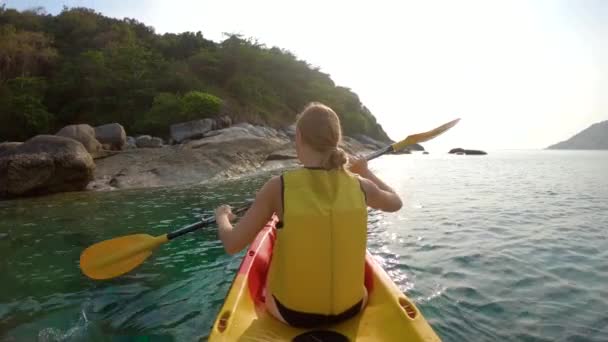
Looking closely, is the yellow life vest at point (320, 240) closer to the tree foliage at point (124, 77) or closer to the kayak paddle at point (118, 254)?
the kayak paddle at point (118, 254)

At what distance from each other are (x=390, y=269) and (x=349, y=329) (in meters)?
2.70

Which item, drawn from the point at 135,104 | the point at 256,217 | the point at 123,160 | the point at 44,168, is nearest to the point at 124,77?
the point at 135,104

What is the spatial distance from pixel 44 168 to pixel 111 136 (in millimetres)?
6183

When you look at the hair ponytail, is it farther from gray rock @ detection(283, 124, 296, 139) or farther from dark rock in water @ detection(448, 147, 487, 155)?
dark rock in water @ detection(448, 147, 487, 155)

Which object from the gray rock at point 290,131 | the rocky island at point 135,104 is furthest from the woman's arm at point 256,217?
the gray rock at point 290,131

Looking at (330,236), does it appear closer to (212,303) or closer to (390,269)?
(212,303)

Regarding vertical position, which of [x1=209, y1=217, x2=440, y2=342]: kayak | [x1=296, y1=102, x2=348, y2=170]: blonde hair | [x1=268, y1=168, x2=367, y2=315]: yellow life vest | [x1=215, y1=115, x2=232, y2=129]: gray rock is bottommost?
[x1=209, y1=217, x2=440, y2=342]: kayak

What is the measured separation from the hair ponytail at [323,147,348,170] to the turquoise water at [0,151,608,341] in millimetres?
1970

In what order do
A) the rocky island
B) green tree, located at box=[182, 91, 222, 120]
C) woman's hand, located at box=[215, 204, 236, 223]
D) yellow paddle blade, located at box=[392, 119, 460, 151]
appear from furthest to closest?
Result: green tree, located at box=[182, 91, 222, 120], the rocky island, yellow paddle blade, located at box=[392, 119, 460, 151], woman's hand, located at box=[215, 204, 236, 223]

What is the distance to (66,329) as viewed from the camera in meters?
3.43

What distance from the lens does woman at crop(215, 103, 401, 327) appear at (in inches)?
81.3

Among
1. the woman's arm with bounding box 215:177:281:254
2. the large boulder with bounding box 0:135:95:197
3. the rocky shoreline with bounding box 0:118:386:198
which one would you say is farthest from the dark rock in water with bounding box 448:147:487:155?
the woman's arm with bounding box 215:177:281:254

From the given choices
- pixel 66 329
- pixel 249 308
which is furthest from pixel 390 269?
pixel 66 329

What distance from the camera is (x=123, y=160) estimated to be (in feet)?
47.7
